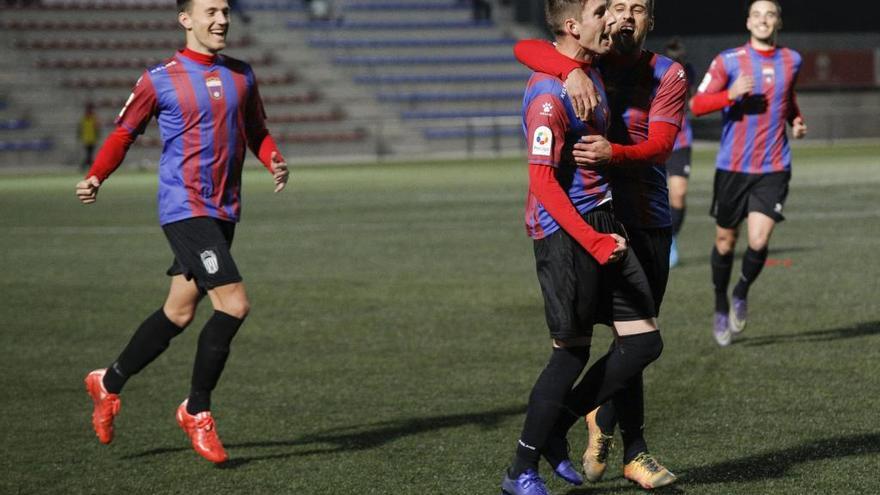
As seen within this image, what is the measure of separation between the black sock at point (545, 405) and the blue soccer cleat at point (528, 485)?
0.7 inches

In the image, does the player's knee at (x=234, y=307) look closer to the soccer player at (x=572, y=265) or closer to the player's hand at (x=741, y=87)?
the soccer player at (x=572, y=265)

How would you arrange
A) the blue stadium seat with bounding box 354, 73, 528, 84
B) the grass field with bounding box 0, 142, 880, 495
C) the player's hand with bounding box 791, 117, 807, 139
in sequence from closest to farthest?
the grass field with bounding box 0, 142, 880, 495, the player's hand with bounding box 791, 117, 807, 139, the blue stadium seat with bounding box 354, 73, 528, 84

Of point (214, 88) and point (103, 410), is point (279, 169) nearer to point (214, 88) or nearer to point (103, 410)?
point (214, 88)

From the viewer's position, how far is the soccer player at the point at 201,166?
580cm

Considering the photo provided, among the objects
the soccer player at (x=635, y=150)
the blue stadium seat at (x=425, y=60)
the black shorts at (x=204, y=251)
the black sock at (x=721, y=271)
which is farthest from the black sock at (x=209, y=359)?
the blue stadium seat at (x=425, y=60)

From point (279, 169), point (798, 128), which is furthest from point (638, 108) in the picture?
point (798, 128)

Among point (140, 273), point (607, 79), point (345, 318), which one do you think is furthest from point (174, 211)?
point (140, 273)

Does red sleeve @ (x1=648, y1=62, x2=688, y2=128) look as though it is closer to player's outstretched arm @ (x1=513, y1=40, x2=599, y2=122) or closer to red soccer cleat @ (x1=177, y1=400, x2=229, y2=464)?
player's outstretched arm @ (x1=513, y1=40, x2=599, y2=122)

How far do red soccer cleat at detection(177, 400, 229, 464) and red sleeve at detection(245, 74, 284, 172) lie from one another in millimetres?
1116

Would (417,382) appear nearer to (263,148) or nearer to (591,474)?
(263,148)

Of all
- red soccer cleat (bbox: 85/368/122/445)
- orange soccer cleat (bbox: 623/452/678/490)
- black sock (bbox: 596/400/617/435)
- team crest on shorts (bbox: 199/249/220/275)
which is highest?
team crest on shorts (bbox: 199/249/220/275)

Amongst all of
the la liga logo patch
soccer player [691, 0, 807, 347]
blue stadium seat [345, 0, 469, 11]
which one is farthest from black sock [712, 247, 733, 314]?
blue stadium seat [345, 0, 469, 11]

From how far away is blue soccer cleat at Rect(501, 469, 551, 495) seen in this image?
15.3 feet

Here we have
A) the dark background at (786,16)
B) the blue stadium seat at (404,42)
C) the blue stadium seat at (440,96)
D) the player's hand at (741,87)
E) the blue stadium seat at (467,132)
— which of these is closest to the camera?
the player's hand at (741,87)
